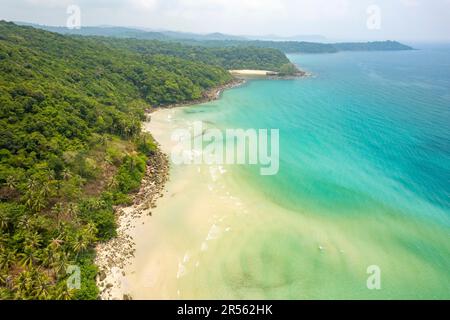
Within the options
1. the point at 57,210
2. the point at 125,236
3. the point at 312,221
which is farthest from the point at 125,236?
the point at 312,221

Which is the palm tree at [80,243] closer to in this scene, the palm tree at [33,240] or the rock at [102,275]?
the palm tree at [33,240]

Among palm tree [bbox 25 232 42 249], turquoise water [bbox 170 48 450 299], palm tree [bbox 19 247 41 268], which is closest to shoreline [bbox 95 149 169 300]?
palm tree [bbox 19 247 41 268]

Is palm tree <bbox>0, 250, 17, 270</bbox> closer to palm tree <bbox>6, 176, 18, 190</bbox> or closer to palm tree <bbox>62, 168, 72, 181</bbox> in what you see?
palm tree <bbox>6, 176, 18, 190</bbox>

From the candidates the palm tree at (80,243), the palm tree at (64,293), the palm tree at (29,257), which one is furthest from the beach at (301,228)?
the palm tree at (29,257)

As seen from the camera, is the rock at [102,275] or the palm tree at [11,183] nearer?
the rock at [102,275]

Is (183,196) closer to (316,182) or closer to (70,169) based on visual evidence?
(70,169)

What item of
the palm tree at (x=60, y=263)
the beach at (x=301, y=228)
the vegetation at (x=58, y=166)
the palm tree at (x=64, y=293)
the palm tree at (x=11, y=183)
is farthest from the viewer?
the palm tree at (x=11, y=183)
